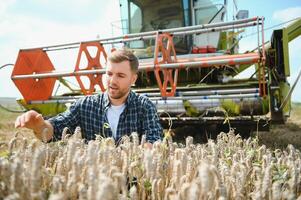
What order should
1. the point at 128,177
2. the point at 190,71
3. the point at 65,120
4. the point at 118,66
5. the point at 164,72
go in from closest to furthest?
1. the point at 128,177
2. the point at 118,66
3. the point at 65,120
4. the point at 164,72
5. the point at 190,71

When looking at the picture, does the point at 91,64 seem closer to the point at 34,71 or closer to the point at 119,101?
the point at 34,71

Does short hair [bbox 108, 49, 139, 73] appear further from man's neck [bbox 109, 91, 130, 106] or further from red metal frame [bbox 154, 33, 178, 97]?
red metal frame [bbox 154, 33, 178, 97]

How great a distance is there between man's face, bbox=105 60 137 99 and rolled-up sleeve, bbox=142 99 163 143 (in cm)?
24

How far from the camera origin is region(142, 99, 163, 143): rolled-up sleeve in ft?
7.97

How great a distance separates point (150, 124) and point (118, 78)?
1.38 ft

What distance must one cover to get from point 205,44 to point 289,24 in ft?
5.63

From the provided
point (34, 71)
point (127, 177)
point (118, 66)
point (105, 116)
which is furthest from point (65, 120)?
point (34, 71)

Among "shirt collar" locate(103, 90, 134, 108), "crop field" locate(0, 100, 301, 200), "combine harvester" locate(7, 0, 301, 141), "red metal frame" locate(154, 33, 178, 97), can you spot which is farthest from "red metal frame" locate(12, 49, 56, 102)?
"crop field" locate(0, 100, 301, 200)

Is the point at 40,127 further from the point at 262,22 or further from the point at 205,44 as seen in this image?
the point at 205,44

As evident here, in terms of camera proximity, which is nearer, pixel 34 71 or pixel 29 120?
pixel 29 120

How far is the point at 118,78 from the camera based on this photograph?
2324mm

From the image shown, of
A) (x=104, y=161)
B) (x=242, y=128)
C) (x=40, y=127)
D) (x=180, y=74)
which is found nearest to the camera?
(x=104, y=161)

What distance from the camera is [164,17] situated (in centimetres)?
705

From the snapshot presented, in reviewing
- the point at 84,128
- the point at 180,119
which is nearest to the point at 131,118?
the point at 84,128
